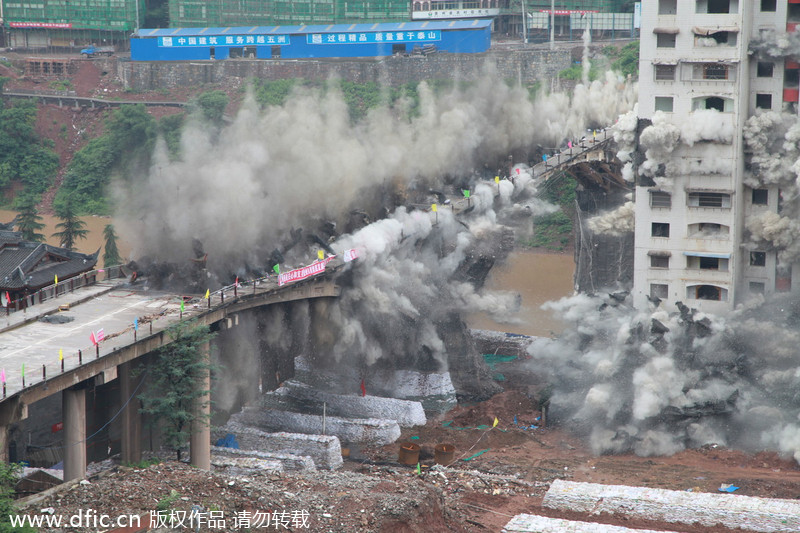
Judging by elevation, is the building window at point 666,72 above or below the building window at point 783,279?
above

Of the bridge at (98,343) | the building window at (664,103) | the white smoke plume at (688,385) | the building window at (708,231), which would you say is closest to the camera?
the bridge at (98,343)

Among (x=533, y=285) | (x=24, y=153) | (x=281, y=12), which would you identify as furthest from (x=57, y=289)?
(x=281, y=12)

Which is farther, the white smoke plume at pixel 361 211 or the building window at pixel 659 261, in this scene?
the building window at pixel 659 261

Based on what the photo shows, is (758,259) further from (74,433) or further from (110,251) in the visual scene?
(110,251)

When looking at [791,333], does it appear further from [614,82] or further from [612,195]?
[614,82]

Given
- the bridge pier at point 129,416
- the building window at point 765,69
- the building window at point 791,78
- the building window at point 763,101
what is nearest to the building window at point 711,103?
the building window at point 763,101

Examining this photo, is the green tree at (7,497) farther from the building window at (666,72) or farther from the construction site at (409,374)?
the building window at (666,72)

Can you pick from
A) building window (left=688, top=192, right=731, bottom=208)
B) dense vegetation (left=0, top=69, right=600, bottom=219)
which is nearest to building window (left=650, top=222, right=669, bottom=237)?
building window (left=688, top=192, right=731, bottom=208)
